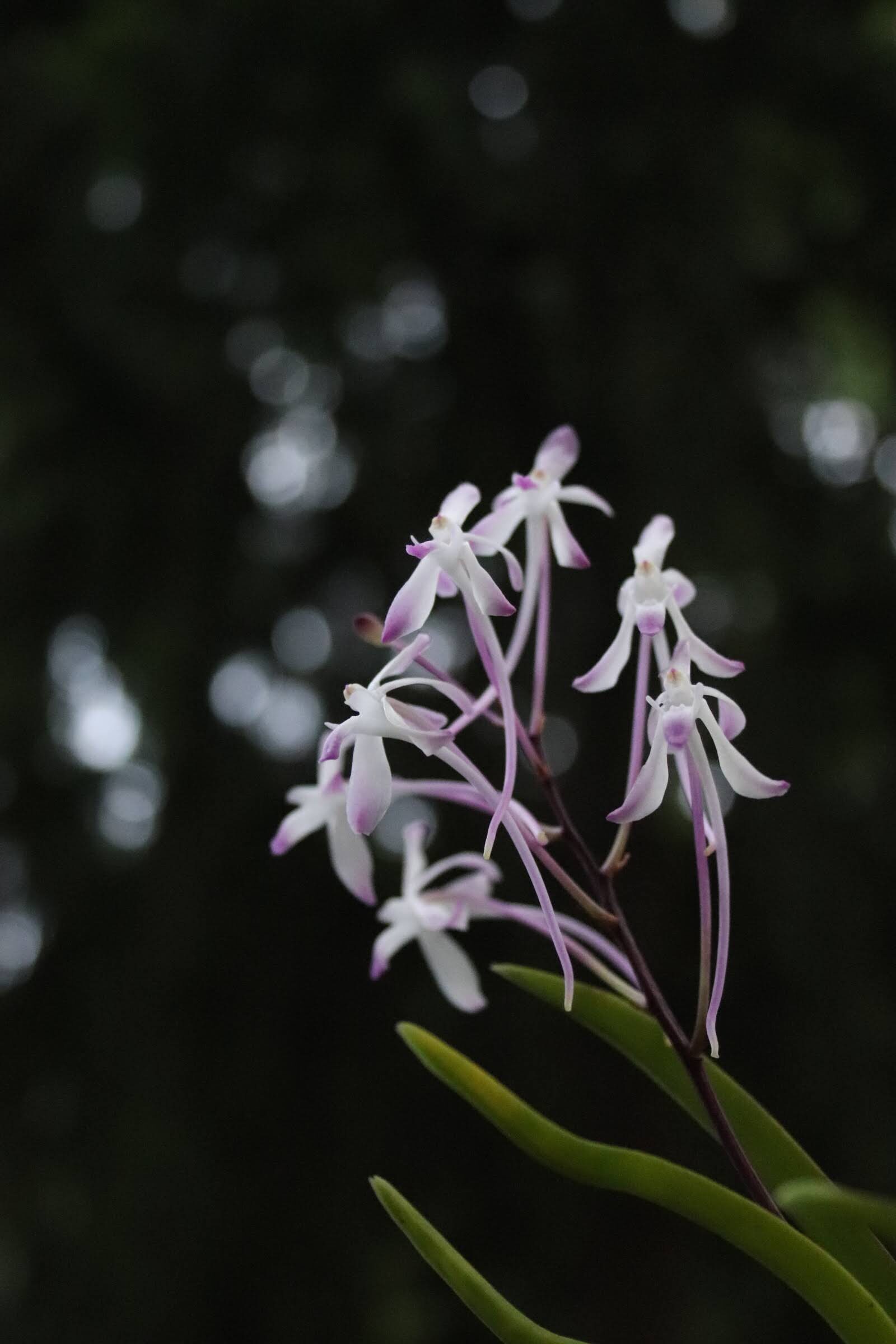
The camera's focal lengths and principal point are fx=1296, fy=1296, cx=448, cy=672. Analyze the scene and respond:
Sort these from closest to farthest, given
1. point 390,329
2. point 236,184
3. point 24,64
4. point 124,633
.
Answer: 1. point 24,64
2. point 236,184
3. point 124,633
4. point 390,329

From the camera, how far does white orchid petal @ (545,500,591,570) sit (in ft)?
1.84

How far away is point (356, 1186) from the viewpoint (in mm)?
2215

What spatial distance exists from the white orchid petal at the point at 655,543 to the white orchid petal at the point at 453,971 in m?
0.21

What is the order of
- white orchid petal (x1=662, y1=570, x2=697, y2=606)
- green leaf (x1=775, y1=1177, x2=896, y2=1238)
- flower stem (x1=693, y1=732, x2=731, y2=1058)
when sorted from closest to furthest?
green leaf (x1=775, y1=1177, x2=896, y2=1238), flower stem (x1=693, y1=732, x2=731, y2=1058), white orchid petal (x1=662, y1=570, x2=697, y2=606)

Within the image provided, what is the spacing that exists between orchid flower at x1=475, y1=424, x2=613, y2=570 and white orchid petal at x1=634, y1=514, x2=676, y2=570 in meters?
0.02

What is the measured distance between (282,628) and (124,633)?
0.30m

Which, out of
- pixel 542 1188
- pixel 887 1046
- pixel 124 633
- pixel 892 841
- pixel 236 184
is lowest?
pixel 542 1188

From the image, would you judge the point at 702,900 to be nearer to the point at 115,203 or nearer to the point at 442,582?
the point at 442,582

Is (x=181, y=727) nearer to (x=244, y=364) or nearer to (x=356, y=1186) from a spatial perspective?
(x=244, y=364)

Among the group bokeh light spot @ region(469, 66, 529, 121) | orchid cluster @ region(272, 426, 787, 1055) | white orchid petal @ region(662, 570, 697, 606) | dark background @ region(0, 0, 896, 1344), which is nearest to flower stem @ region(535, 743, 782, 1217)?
orchid cluster @ region(272, 426, 787, 1055)

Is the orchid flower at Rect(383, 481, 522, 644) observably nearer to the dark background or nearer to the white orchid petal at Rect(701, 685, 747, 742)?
the white orchid petal at Rect(701, 685, 747, 742)

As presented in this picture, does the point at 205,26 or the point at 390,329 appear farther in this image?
the point at 390,329

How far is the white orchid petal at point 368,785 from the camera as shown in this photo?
Answer: 445mm

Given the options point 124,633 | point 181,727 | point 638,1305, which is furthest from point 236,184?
point 638,1305
